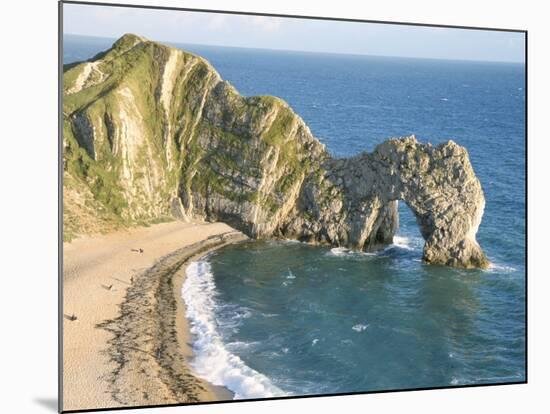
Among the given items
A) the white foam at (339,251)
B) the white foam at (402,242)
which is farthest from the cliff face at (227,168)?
the white foam at (402,242)

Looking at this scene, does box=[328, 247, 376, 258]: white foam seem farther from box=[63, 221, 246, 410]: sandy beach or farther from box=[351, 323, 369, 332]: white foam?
box=[351, 323, 369, 332]: white foam

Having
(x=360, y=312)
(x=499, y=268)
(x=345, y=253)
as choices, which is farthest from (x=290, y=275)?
(x=499, y=268)

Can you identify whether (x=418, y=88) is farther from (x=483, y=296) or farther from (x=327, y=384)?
(x=327, y=384)

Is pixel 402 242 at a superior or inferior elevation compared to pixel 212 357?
superior

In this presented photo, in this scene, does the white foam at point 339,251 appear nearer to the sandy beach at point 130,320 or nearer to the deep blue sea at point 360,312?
the deep blue sea at point 360,312

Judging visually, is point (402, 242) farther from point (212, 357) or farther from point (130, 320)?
point (130, 320)

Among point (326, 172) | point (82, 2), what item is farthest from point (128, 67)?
point (82, 2)
